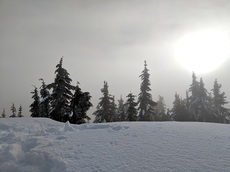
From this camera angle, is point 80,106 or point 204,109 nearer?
point 80,106

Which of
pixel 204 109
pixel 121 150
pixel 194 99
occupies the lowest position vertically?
pixel 121 150

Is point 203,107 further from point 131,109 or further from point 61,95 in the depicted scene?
point 61,95

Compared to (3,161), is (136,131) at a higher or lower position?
higher

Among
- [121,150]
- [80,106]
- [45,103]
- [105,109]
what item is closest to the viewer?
[121,150]

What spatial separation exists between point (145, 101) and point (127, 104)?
11.8 ft

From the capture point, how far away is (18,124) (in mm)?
11742

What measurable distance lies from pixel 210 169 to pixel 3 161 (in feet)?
20.3

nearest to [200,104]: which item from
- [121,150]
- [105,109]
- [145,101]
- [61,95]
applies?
[145,101]

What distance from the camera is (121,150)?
738cm

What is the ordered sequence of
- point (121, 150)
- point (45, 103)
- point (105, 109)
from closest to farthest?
point (121, 150)
point (45, 103)
point (105, 109)

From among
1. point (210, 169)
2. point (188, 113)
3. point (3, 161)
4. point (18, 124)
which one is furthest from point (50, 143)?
point (188, 113)

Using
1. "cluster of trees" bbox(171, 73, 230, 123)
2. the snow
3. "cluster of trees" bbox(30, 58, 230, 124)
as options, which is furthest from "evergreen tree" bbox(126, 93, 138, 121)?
the snow

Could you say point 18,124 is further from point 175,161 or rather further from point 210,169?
point 210,169

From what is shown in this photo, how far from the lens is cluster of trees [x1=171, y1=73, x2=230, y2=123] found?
38.7 meters
